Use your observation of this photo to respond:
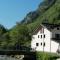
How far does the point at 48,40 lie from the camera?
229 feet

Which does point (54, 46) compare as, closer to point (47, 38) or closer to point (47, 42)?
point (47, 42)

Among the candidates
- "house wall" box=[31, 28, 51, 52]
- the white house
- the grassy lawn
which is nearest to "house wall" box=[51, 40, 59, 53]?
the white house

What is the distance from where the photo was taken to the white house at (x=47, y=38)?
221 feet

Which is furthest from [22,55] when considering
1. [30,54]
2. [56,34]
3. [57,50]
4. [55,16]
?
[55,16]

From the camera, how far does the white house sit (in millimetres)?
67312

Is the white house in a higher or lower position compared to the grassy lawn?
higher

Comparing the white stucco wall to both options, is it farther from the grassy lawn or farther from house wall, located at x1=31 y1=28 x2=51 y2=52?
the grassy lawn

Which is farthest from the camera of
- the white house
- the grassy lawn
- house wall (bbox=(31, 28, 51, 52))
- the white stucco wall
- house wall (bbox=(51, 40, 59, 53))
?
house wall (bbox=(31, 28, 51, 52))

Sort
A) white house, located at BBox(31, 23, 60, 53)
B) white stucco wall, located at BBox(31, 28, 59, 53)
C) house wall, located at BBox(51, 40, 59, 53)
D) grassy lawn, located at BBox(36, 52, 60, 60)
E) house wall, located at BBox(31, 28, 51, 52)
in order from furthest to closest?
house wall, located at BBox(31, 28, 51, 52), white house, located at BBox(31, 23, 60, 53), white stucco wall, located at BBox(31, 28, 59, 53), house wall, located at BBox(51, 40, 59, 53), grassy lawn, located at BBox(36, 52, 60, 60)

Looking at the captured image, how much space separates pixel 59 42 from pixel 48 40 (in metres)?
5.13

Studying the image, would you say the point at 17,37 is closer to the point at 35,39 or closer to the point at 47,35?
the point at 35,39

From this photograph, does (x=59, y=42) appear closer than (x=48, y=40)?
Yes

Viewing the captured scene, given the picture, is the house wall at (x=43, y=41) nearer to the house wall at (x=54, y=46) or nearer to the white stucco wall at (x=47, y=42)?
the white stucco wall at (x=47, y=42)

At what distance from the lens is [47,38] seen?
231 ft
